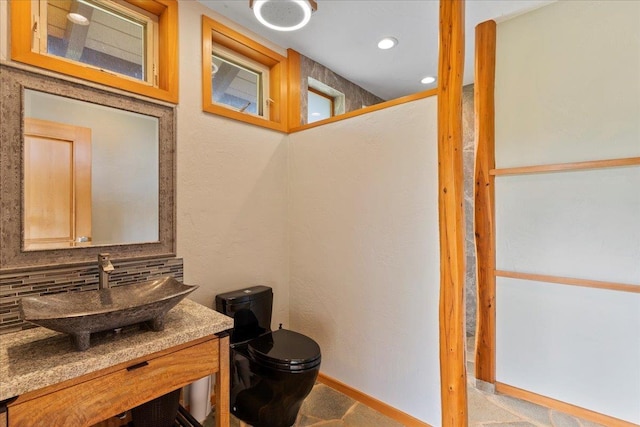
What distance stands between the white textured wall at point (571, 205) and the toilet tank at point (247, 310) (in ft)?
5.43

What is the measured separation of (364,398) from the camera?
2.00m

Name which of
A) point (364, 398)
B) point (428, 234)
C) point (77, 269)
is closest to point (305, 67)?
point (428, 234)

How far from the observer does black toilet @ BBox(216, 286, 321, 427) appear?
1579mm

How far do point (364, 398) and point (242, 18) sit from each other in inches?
106

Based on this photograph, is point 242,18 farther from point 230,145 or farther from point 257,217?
point 257,217

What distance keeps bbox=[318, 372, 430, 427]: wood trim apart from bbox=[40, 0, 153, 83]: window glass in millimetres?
2334

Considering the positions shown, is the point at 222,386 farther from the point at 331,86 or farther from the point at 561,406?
the point at 331,86

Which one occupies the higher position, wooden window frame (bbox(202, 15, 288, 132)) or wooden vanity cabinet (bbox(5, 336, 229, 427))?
wooden window frame (bbox(202, 15, 288, 132))

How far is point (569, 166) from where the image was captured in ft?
Answer: 6.21

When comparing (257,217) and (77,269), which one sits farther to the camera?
(257,217)

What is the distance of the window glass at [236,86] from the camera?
7.14ft

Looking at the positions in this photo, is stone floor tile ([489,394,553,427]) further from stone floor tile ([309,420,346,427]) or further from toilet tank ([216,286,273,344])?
toilet tank ([216,286,273,344])

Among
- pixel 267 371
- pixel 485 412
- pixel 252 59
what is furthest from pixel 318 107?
pixel 485 412

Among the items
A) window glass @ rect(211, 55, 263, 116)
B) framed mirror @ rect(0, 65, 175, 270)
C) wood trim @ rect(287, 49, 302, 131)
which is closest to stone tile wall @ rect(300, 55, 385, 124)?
wood trim @ rect(287, 49, 302, 131)
